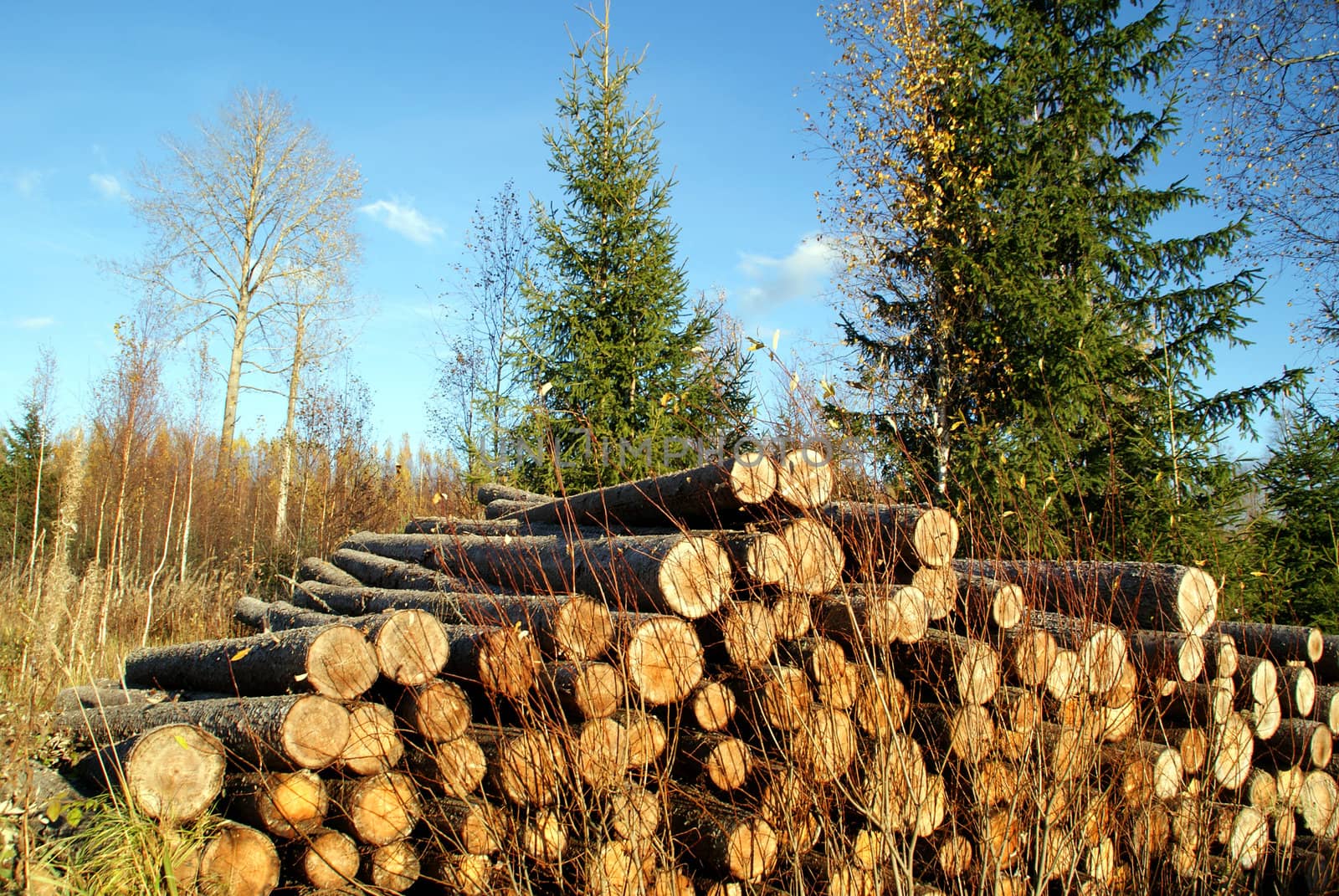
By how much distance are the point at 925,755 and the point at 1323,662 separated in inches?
113

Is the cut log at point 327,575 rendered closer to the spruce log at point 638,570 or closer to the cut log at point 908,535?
the spruce log at point 638,570

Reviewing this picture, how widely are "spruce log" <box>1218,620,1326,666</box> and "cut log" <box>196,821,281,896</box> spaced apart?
186 inches

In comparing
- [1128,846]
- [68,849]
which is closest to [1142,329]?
[1128,846]

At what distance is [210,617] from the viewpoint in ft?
29.9

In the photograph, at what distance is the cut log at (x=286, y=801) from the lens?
10.1 ft

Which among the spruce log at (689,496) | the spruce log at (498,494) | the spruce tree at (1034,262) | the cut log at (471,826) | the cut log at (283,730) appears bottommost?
the cut log at (471,826)

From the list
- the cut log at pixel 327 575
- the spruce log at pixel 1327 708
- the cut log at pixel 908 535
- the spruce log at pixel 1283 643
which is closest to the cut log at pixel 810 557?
the cut log at pixel 908 535

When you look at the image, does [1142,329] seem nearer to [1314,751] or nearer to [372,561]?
[1314,751]

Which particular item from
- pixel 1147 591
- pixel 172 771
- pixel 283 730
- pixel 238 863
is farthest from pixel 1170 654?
pixel 172 771

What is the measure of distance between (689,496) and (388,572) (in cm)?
312

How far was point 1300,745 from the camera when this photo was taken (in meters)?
4.38

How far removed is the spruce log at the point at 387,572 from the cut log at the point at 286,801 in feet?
4.63

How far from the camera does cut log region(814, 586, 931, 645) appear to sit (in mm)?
3324

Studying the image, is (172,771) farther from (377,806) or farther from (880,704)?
(880,704)
